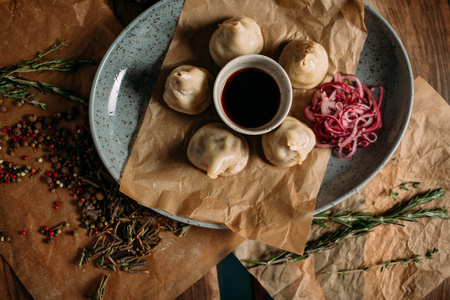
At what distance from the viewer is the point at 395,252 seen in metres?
1.81

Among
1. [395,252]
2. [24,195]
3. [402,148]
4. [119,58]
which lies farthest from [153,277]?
[402,148]

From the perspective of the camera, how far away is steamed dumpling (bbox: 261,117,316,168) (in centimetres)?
145

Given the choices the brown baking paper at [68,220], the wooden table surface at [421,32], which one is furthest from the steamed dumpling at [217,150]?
the wooden table surface at [421,32]

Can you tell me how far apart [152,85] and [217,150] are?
493 mm

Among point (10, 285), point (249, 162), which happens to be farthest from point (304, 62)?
point (10, 285)

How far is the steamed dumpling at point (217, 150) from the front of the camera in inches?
57.9

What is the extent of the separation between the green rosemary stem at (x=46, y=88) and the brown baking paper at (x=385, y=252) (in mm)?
1176

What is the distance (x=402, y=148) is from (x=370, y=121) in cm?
28

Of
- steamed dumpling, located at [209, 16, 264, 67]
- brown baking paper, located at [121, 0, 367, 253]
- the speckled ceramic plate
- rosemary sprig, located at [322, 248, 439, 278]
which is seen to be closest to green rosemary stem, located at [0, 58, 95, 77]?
the speckled ceramic plate

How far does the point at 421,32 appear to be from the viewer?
181 cm

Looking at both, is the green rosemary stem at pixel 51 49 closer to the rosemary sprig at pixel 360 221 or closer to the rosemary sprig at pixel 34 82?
the rosemary sprig at pixel 34 82

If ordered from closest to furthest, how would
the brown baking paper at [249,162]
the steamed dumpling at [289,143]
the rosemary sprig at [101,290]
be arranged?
the steamed dumpling at [289,143] → the brown baking paper at [249,162] → the rosemary sprig at [101,290]

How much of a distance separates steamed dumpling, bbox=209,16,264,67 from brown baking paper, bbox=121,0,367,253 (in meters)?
0.08

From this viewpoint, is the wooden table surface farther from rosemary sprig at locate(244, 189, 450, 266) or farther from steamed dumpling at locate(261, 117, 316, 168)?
steamed dumpling at locate(261, 117, 316, 168)
